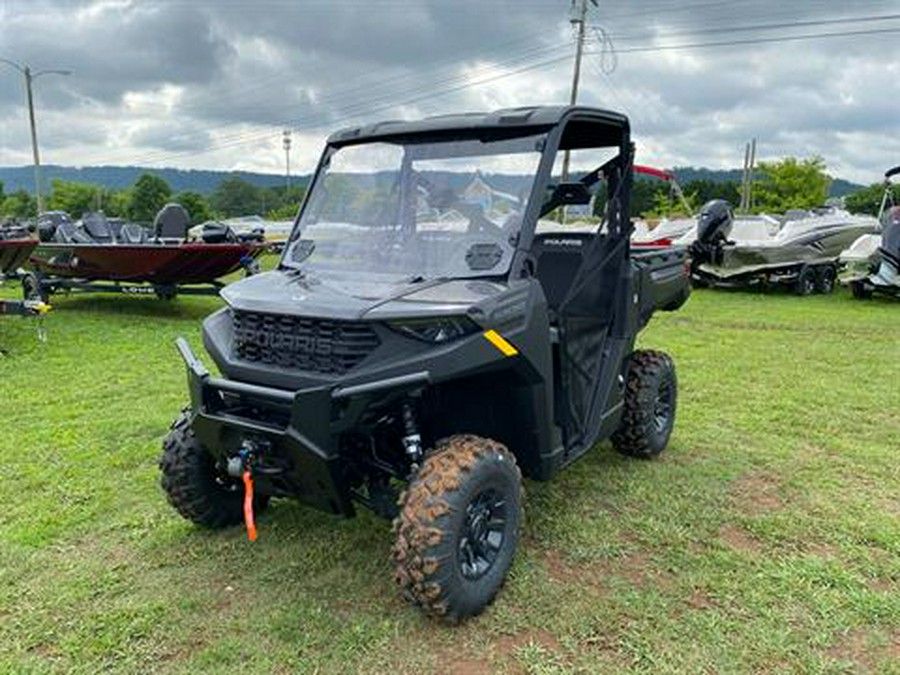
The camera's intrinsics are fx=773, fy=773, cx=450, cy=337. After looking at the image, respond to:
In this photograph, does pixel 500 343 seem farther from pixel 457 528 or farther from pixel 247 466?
pixel 247 466

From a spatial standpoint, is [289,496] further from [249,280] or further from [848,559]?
[848,559]

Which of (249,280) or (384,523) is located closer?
(249,280)

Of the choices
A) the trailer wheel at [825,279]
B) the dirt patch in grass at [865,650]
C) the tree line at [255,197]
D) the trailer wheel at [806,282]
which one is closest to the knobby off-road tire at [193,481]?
the dirt patch in grass at [865,650]

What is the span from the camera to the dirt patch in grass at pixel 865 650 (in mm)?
2783

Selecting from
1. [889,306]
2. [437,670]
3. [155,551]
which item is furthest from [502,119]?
[889,306]

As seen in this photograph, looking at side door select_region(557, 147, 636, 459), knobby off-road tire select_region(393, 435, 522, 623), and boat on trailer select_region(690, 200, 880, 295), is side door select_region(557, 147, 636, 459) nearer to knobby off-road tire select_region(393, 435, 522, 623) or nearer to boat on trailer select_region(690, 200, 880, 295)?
knobby off-road tire select_region(393, 435, 522, 623)

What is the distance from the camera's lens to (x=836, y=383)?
23.3 feet

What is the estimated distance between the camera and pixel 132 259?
10.4m

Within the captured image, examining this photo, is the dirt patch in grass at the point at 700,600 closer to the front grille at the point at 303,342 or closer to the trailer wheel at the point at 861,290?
the front grille at the point at 303,342

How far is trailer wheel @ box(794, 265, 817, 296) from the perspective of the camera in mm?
14461

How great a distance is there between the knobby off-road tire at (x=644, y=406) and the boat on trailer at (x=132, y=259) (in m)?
6.18

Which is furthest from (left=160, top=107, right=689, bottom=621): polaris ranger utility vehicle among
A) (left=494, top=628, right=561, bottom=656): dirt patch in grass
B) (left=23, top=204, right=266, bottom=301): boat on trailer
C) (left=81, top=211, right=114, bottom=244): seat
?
(left=81, top=211, right=114, bottom=244): seat

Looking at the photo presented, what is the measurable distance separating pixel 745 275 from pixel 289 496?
42.3ft

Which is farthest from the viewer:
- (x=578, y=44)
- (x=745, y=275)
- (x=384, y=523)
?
(x=578, y=44)
